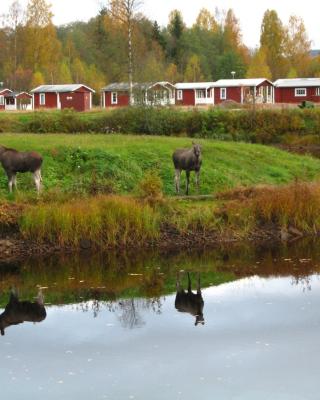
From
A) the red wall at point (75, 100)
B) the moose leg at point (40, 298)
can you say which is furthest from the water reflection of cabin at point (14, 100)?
the moose leg at point (40, 298)

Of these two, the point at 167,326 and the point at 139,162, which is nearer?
the point at 167,326

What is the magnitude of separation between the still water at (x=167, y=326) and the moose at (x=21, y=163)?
175 inches

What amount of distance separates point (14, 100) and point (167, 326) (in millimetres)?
68130

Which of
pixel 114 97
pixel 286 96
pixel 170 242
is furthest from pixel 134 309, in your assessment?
pixel 286 96

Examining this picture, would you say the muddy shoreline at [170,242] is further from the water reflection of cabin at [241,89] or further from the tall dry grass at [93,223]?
the water reflection of cabin at [241,89]

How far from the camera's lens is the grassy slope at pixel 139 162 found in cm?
2795

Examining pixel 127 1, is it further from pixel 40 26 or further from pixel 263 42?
pixel 263 42

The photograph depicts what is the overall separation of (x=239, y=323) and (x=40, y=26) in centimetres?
7610

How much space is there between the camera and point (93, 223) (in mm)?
22031

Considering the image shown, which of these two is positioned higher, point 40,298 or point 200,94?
point 200,94

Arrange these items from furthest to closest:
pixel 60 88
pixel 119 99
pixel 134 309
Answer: pixel 119 99
pixel 60 88
pixel 134 309

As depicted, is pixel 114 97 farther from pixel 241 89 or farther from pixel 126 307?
pixel 126 307

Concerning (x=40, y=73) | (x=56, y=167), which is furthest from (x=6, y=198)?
(x=40, y=73)

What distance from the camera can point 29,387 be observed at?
12.8 metres
